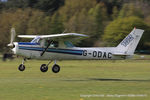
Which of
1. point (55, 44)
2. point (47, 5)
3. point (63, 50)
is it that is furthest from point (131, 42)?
point (47, 5)

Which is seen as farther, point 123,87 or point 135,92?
point 123,87

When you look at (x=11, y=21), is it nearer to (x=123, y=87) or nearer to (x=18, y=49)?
(x=18, y=49)

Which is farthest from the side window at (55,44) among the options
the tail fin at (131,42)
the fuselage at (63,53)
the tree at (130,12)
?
the tree at (130,12)

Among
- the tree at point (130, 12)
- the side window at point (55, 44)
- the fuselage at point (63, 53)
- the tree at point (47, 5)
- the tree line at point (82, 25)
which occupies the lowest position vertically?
the fuselage at point (63, 53)

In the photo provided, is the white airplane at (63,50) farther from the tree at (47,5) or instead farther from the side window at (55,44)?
the tree at (47,5)

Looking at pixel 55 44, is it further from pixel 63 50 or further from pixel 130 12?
pixel 130 12

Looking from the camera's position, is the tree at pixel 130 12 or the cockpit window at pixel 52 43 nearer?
the cockpit window at pixel 52 43

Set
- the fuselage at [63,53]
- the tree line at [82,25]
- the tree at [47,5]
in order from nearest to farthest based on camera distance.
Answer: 1. the fuselage at [63,53]
2. the tree line at [82,25]
3. the tree at [47,5]

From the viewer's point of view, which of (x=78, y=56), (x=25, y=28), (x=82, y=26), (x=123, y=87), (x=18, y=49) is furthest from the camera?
(x=82, y=26)

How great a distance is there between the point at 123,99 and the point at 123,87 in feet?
10.6

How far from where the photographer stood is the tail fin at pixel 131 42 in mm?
19375

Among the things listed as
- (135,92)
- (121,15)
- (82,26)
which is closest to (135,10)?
(121,15)

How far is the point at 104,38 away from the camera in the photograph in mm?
58000

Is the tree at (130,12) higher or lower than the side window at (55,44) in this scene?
higher
